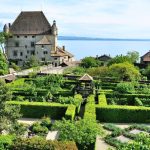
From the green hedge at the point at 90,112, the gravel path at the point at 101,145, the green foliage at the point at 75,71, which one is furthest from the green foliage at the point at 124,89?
the green foliage at the point at 75,71

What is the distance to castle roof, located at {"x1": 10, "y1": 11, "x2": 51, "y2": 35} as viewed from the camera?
8344 cm

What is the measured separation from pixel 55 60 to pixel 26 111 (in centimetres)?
4498

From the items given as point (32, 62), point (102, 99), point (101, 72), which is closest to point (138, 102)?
point (102, 99)

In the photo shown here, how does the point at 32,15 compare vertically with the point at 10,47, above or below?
above

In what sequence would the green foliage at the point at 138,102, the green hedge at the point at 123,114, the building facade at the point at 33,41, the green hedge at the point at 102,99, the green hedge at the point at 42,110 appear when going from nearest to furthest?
the green hedge at the point at 123,114 → the green hedge at the point at 42,110 → the green hedge at the point at 102,99 → the green foliage at the point at 138,102 → the building facade at the point at 33,41

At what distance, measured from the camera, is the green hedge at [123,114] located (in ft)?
119

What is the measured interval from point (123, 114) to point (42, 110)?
7398mm

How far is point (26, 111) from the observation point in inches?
1470

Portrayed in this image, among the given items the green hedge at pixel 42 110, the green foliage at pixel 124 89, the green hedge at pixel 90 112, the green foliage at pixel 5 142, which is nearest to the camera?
the green foliage at pixel 5 142

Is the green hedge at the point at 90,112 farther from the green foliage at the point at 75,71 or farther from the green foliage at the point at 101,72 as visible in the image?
the green foliage at the point at 75,71

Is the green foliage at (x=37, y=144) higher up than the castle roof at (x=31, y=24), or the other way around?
the castle roof at (x=31, y=24)

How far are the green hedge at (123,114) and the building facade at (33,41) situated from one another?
4462 cm

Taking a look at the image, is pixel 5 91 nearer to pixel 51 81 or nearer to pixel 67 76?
pixel 51 81

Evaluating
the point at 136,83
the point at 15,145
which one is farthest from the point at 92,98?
the point at 15,145
